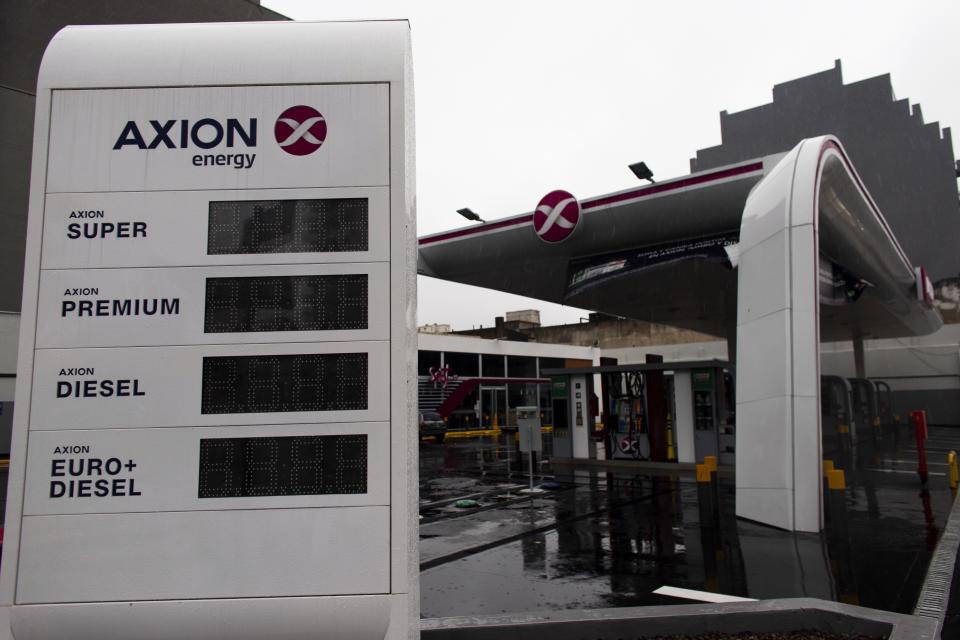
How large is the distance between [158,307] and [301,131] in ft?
4.32

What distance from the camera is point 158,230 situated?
381cm

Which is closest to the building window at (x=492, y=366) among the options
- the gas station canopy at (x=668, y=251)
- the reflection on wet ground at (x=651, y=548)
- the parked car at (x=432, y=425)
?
the parked car at (x=432, y=425)

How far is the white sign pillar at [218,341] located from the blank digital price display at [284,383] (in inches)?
0.5

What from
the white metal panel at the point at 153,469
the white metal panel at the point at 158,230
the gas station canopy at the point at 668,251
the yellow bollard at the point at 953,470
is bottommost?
the yellow bollard at the point at 953,470

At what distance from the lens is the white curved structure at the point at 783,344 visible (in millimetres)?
8734

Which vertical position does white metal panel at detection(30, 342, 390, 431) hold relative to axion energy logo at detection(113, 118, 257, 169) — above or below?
below

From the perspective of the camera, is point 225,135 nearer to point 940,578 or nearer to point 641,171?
point 940,578

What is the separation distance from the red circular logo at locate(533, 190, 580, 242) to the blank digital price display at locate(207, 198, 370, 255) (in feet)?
37.5

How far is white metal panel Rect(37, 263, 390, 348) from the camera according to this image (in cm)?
371

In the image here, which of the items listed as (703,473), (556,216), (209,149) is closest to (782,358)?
(703,473)

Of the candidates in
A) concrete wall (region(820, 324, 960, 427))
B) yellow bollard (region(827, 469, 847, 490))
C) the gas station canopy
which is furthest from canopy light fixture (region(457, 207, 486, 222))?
concrete wall (region(820, 324, 960, 427))

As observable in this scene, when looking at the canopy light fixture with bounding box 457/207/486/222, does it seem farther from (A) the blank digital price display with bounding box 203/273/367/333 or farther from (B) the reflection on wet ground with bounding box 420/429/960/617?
(A) the blank digital price display with bounding box 203/273/367/333

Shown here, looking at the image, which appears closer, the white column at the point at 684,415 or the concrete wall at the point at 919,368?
the white column at the point at 684,415

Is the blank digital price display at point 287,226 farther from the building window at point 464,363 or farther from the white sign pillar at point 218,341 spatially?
the building window at point 464,363
